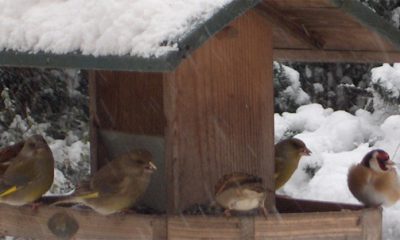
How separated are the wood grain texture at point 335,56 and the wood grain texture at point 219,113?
1.33 feet

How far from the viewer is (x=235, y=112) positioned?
409 centimetres

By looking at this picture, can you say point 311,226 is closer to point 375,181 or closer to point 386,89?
point 375,181

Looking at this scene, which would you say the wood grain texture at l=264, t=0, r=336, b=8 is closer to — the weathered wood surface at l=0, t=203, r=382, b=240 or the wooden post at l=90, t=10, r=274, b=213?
the wooden post at l=90, t=10, r=274, b=213

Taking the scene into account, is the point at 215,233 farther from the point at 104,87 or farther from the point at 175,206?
the point at 104,87

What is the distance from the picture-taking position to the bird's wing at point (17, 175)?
14.2 feet

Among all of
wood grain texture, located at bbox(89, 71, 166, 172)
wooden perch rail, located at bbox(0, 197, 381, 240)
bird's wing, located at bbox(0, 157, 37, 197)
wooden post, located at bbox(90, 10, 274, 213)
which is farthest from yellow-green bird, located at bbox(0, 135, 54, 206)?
wooden post, located at bbox(90, 10, 274, 213)

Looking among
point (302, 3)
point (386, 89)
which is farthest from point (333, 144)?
point (302, 3)

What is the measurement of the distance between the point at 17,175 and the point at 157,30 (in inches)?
53.0

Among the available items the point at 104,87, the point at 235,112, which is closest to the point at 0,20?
the point at 104,87

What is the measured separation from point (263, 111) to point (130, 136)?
0.60m

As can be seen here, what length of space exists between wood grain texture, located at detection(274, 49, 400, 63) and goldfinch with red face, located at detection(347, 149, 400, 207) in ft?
1.26

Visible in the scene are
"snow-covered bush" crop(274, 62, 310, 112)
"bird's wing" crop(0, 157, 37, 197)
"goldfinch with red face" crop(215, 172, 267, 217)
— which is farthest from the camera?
"snow-covered bush" crop(274, 62, 310, 112)

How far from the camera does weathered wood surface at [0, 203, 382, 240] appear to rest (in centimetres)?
366

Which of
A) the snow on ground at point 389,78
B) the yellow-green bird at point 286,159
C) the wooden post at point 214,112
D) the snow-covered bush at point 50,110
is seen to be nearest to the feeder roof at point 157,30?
the wooden post at point 214,112
